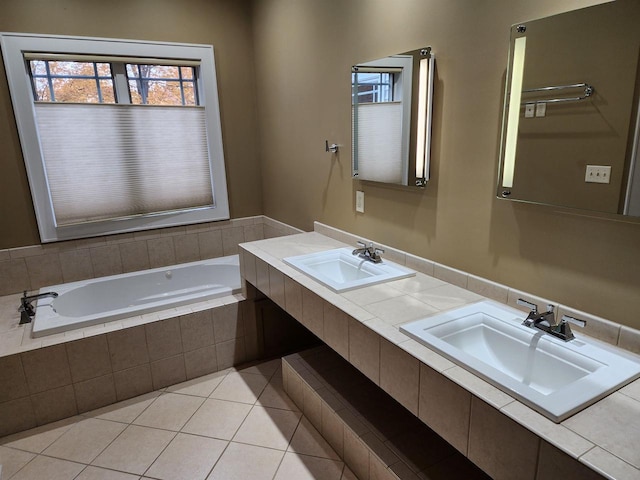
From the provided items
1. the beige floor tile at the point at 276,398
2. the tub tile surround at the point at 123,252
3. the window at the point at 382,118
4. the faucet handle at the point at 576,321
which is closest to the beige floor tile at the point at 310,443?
the beige floor tile at the point at 276,398

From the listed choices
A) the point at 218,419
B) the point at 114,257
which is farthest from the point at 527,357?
the point at 114,257

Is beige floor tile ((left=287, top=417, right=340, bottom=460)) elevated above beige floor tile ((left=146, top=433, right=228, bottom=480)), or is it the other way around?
beige floor tile ((left=146, top=433, right=228, bottom=480))

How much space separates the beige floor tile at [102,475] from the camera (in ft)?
6.43

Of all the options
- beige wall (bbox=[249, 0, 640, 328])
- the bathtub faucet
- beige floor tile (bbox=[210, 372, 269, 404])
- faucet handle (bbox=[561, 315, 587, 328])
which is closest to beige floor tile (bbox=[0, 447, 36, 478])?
the bathtub faucet

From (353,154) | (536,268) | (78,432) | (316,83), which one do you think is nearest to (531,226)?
(536,268)

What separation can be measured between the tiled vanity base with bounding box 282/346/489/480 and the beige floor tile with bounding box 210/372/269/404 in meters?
0.21

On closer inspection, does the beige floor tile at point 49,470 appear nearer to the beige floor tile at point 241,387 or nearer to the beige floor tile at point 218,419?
the beige floor tile at point 218,419

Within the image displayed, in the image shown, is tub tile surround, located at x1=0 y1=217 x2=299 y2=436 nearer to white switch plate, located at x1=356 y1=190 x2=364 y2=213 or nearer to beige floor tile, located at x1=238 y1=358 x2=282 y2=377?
beige floor tile, located at x1=238 y1=358 x2=282 y2=377

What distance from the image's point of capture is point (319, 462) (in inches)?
79.7

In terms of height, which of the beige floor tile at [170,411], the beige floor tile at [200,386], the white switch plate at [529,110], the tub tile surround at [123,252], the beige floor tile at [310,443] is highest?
the white switch plate at [529,110]

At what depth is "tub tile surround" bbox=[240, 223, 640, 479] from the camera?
0.95 meters

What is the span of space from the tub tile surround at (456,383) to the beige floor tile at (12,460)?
4.95 ft

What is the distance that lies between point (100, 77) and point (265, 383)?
2506 millimetres

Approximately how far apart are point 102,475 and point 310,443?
39.2 inches
